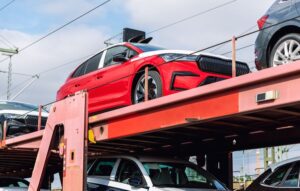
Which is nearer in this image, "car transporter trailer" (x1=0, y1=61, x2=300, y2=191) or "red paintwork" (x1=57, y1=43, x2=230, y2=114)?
"car transporter trailer" (x1=0, y1=61, x2=300, y2=191)

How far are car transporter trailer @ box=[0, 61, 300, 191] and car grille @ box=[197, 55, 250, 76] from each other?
83 centimetres

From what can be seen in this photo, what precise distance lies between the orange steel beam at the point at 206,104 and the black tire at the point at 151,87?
553 millimetres

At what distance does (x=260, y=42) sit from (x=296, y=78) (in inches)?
71.8

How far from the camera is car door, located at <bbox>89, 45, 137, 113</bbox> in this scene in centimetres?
862

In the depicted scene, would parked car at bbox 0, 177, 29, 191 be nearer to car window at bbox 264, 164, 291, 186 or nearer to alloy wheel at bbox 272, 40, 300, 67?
car window at bbox 264, 164, 291, 186

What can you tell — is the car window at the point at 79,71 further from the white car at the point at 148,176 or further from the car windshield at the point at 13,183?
the car windshield at the point at 13,183

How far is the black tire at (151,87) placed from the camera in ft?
25.4

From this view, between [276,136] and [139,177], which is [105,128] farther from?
[276,136]

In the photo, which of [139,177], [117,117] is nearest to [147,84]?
[117,117]

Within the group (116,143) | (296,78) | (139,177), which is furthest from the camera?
(116,143)

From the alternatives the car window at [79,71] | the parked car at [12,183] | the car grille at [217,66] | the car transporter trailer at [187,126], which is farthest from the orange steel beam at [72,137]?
the parked car at [12,183]

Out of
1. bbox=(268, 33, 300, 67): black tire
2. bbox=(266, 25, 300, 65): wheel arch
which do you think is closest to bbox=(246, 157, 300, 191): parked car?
bbox=(268, 33, 300, 67): black tire

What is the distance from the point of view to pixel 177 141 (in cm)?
985

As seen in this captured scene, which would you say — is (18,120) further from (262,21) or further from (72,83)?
(262,21)
